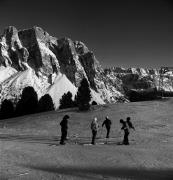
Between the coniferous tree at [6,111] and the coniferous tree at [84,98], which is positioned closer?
the coniferous tree at [84,98]

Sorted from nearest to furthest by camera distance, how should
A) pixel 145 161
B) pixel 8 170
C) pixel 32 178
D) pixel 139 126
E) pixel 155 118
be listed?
pixel 32 178, pixel 8 170, pixel 145 161, pixel 139 126, pixel 155 118

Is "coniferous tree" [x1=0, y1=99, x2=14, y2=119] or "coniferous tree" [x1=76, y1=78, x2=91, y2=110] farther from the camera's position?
"coniferous tree" [x1=0, y1=99, x2=14, y2=119]

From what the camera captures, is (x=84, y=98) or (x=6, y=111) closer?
(x=84, y=98)

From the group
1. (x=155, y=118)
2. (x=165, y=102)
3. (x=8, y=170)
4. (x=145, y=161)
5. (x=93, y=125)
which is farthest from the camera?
(x=165, y=102)

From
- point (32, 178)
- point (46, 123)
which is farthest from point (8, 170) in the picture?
point (46, 123)

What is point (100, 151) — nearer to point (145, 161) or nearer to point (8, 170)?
point (145, 161)

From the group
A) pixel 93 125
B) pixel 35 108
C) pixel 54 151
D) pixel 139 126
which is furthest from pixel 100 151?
pixel 35 108

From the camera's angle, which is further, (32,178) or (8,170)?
(8,170)

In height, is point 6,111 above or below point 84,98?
below

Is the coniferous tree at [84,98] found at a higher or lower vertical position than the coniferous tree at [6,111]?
higher

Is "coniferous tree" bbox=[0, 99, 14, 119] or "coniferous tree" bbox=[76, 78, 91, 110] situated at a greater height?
"coniferous tree" bbox=[76, 78, 91, 110]

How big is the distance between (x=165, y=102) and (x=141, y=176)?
49829mm

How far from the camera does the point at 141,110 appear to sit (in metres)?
52.9

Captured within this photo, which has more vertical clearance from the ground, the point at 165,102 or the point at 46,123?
the point at 165,102
